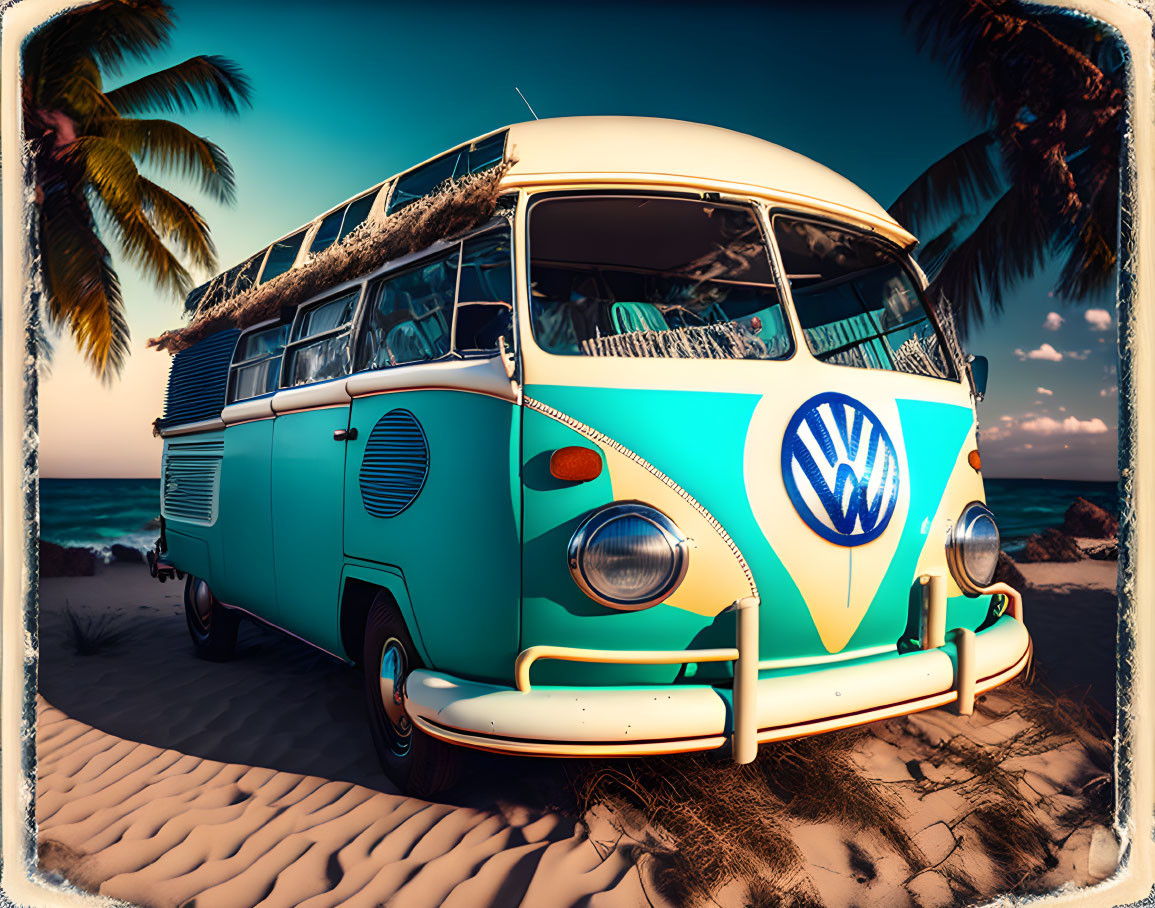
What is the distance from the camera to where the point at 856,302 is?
3.23m

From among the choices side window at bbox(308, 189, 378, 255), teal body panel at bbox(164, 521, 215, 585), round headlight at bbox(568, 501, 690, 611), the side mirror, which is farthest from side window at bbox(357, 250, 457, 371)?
teal body panel at bbox(164, 521, 215, 585)

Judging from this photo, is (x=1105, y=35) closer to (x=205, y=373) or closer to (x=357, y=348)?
(x=357, y=348)

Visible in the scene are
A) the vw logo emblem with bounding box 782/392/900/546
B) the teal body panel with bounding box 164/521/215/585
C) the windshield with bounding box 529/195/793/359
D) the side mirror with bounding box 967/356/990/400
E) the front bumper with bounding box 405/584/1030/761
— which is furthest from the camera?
the teal body panel with bounding box 164/521/215/585

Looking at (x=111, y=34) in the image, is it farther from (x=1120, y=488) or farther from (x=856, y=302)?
(x=1120, y=488)

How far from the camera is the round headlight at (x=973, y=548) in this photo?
9.20 feet

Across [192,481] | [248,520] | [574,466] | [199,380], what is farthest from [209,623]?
[574,466]

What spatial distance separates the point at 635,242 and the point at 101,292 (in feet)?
27.2

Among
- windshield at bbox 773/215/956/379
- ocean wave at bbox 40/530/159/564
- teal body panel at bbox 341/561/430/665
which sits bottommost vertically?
ocean wave at bbox 40/530/159/564

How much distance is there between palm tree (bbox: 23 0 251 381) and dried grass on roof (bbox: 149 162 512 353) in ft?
13.8

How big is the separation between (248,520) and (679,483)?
292cm

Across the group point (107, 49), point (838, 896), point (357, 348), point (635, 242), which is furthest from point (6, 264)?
point (107, 49)

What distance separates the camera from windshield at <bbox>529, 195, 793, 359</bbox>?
258 cm

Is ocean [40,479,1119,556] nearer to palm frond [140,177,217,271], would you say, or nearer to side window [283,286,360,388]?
palm frond [140,177,217,271]

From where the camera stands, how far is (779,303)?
109 inches
